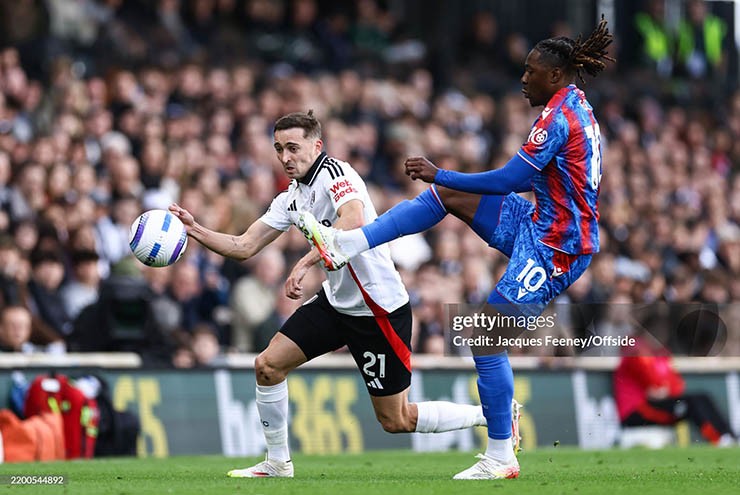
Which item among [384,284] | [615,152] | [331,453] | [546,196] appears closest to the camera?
[546,196]

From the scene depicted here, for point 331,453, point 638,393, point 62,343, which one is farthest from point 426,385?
point 62,343

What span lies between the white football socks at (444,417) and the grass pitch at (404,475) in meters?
0.33

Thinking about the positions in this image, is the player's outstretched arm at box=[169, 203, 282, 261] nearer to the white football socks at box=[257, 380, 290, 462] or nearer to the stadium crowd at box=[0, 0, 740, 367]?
the white football socks at box=[257, 380, 290, 462]

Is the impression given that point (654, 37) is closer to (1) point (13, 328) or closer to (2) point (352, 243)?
(1) point (13, 328)

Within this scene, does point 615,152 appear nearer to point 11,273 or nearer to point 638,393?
point 638,393

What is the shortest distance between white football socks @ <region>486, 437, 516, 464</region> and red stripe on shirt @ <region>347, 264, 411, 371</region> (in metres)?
0.90

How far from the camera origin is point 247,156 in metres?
17.7

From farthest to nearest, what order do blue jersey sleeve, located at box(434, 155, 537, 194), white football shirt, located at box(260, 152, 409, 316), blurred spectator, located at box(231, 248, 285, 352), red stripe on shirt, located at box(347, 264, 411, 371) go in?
blurred spectator, located at box(231, 248, 285, 352), red stripe on shirt, located at box(347, 264, 411, 371), white football shirt, located at box(260, 152, 409, 316), blue jersey sleeve, located at box(434, 155, 537, 194)

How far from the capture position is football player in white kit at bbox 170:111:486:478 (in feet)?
30.9

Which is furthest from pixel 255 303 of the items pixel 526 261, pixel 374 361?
pixel 526 261

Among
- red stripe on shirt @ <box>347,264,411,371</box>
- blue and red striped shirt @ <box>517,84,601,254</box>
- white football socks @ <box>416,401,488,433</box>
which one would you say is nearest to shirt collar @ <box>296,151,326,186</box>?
red stripe on shirt @ <box>347,264,411,371</box>

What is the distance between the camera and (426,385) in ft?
51.1

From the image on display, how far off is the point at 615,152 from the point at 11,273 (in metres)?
12.0

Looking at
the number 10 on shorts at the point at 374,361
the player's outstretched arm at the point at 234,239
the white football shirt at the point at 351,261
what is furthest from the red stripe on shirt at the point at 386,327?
the player's outstretched arm at the point at 234,239
